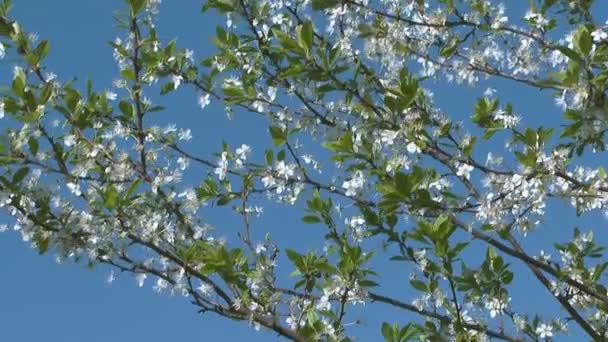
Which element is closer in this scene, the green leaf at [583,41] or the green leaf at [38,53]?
the green leaf at [583,41]

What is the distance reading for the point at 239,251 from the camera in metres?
4.45

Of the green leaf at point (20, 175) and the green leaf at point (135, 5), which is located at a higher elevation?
the green leaf at point (135, 5)

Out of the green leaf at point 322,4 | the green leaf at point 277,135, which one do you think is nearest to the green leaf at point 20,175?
the green leaf at point 277,135

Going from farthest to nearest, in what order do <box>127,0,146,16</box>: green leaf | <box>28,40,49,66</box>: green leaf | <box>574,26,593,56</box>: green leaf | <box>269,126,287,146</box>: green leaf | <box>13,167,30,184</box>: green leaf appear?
1. <box>269,126,287,146</box>: green leaf
2. <box>127,0,146,16</box>: green leaf
3. <box>28,40,49,66</box>: green leaf
4. <box>13,167,30,184</box>: green leaf
5. <box>574,26,593,56</box>: green leaf

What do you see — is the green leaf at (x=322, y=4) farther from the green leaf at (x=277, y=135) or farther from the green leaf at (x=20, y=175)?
the green leaf at (x=20, y=175)

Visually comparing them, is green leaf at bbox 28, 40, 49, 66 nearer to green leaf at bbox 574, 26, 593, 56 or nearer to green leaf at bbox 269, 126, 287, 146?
green leaf at bbox 269, 126, 287, 146

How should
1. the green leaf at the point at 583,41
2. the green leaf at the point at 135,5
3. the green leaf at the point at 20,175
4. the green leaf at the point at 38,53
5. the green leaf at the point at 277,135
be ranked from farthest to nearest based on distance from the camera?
1. the green leaf at the point at 277,135
2. the green leaf at the point at 135,5
3. the green leaf at the point at 38,53
4. the green leaf at the point at 20,175
5. the green leaf at the point at 583,41

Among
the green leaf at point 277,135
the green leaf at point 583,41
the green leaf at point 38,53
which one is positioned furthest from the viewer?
the green leaf at point 277,135

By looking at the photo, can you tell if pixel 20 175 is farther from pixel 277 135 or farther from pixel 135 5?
pixel 277 135

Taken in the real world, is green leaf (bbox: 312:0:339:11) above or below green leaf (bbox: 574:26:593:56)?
above

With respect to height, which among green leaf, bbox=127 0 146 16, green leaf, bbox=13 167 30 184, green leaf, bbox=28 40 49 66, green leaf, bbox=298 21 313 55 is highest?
green leaf, bbox=127 0 146 16

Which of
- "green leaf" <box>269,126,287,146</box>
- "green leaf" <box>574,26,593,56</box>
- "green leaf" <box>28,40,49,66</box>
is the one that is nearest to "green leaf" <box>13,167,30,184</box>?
"green leaf" <box>28,40,49,66</box>

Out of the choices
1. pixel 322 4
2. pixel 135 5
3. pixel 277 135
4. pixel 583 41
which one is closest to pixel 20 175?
pixel 135 5

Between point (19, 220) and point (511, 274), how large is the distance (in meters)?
2.19
